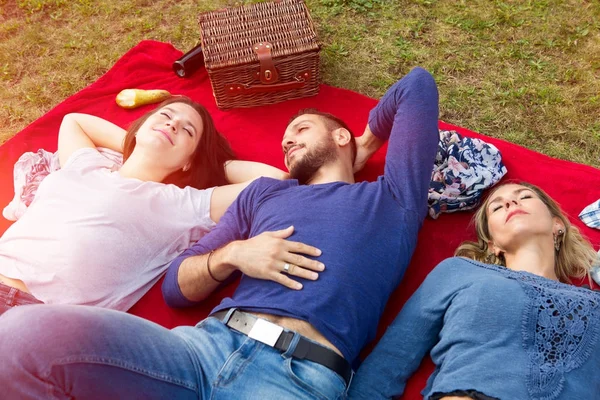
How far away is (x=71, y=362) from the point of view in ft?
5.77

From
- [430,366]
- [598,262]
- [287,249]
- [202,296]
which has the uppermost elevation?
[287,249]

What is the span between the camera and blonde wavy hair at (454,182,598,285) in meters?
2.69

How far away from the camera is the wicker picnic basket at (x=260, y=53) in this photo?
3.56m

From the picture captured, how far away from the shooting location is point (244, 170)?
3227 mm

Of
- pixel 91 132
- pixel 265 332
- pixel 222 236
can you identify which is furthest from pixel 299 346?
pixel 91 132

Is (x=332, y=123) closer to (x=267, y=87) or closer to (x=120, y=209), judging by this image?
(x=267, y=87)

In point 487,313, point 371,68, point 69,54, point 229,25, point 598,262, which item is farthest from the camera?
point 69,54

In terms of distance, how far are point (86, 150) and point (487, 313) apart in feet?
8.12

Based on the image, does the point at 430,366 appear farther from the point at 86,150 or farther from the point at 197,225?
the point at 86,150

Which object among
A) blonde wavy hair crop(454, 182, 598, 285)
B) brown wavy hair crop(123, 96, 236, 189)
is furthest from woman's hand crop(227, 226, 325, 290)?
blonde wavy hair crop(454, 182, 598, 285)

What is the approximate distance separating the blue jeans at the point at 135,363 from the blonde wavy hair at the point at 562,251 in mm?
1203

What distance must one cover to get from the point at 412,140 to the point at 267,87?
151 centimetres

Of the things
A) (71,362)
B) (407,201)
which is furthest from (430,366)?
(71,362)

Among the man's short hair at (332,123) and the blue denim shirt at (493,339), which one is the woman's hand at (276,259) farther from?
the man's short hair at (332,123)
